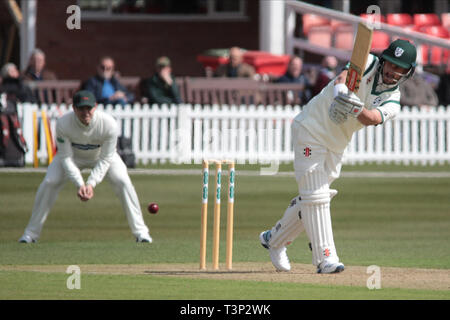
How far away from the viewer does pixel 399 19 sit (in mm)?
29797

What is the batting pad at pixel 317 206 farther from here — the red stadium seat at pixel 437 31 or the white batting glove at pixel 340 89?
the red stadium seat at pixel 437 31

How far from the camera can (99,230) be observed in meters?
14.5

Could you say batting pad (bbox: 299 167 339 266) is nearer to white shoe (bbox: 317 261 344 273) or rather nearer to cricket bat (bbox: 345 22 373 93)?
white shoe (bbox: 317 261 344 273)

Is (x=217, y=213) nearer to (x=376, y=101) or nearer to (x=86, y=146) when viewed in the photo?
(x=376, y=101)

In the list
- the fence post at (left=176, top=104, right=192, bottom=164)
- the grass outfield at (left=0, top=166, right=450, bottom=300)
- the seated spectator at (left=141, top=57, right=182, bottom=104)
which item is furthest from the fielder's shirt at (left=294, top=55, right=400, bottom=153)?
the seated spectator at (left=141, top=57, right=182, bottom=104)

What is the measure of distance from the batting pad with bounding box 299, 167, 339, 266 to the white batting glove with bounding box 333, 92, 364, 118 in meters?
0.66

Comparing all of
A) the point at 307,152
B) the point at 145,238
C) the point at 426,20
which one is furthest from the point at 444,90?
the point at 307,152

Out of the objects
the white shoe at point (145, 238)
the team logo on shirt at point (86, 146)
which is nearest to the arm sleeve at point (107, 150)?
the team logo on shirt at point (86, 146)

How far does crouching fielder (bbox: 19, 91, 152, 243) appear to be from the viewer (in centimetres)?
1288

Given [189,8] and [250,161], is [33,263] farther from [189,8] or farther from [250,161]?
[189,8]

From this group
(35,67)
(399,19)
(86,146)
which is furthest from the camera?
(399,19)

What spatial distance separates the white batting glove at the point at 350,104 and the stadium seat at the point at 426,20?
20.6 m

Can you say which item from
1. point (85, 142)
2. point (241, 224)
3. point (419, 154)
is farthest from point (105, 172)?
point (419, 154)

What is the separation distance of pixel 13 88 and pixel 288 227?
12.4 meters
